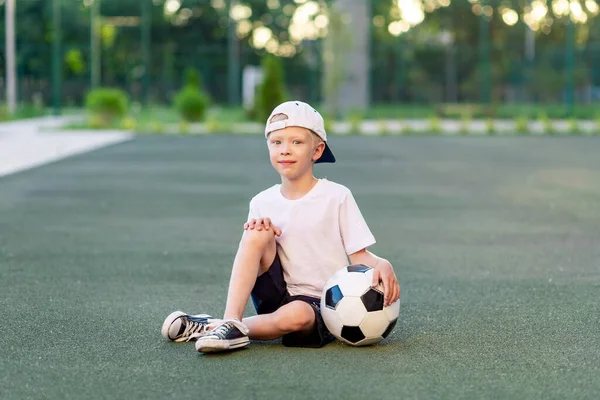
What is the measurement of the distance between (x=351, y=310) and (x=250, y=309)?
3.85ft

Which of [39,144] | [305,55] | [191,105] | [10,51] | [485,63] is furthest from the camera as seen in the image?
[305,55]

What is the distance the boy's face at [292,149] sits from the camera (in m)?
5.07

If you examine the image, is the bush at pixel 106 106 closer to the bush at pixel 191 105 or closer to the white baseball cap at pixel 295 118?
the bush at pixel 191 105

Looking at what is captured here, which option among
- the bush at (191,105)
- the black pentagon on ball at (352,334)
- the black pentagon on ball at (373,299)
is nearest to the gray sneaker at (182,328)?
the black pentagon on ball at (352,334)

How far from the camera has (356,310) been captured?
498 centimetres

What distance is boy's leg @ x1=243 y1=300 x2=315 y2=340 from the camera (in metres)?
5.04

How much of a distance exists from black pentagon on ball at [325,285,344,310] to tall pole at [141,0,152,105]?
39.6 metres

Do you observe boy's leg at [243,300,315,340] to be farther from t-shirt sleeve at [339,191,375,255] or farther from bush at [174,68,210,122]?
bush at [174,68,210,122]

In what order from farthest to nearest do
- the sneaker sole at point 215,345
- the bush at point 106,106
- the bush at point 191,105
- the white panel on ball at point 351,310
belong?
the bush at point 191,105 < the bush at point 106,106 < the white panel on ball at point 351,310 < the sneaker sole at point 215,345

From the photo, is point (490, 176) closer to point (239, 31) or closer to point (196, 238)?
point (196, 238)

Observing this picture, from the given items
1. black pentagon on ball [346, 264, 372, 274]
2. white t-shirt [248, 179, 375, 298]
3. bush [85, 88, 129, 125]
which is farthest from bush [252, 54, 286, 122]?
black pentagon on ball [346, 264, 372, 274]

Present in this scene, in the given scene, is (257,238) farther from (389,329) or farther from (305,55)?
(305,55)

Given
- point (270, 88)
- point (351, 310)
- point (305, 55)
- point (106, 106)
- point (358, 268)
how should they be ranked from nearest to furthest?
point (351, 310)
point (358, 268)
point (106, 106)
point (270, 88)
point (305, 55)

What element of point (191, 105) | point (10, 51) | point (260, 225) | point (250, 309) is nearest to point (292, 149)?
point (260, 225)
